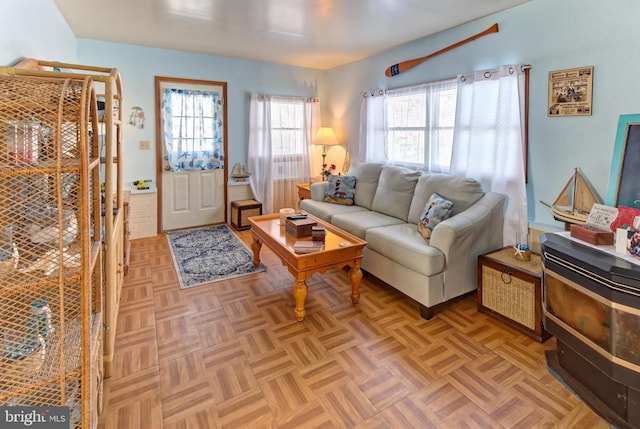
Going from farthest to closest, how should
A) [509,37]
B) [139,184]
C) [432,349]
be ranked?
[139,184] < [509,37] < [432,349]

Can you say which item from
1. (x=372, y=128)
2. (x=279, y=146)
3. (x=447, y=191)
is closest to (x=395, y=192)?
(x=447, y=191)

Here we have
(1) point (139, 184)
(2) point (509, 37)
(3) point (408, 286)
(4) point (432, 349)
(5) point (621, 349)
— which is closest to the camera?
(5) point (621, 349)

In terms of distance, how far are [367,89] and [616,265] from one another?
11.9 ft

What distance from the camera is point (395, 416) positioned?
5.39 ft

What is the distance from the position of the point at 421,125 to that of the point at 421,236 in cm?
155

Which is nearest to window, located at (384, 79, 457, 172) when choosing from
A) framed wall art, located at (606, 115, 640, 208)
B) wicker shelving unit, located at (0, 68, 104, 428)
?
framed wall art, located at (606, 115, 640, 208)

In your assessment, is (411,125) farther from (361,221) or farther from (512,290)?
→ (512,290)

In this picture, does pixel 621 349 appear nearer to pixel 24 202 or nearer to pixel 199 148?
pixel 24 202

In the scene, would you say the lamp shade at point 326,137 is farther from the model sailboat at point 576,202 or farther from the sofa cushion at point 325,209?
the model sailboat at point 576,202

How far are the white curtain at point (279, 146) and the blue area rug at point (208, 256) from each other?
924mm

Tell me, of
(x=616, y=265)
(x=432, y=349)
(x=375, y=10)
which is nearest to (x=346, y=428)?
(x=432, y=349)

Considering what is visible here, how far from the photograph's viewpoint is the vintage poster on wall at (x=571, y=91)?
2.38m

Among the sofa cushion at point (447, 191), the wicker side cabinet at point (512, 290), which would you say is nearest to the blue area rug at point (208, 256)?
the sofa cushion at point (447, 191)

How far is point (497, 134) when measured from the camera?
115 inches
